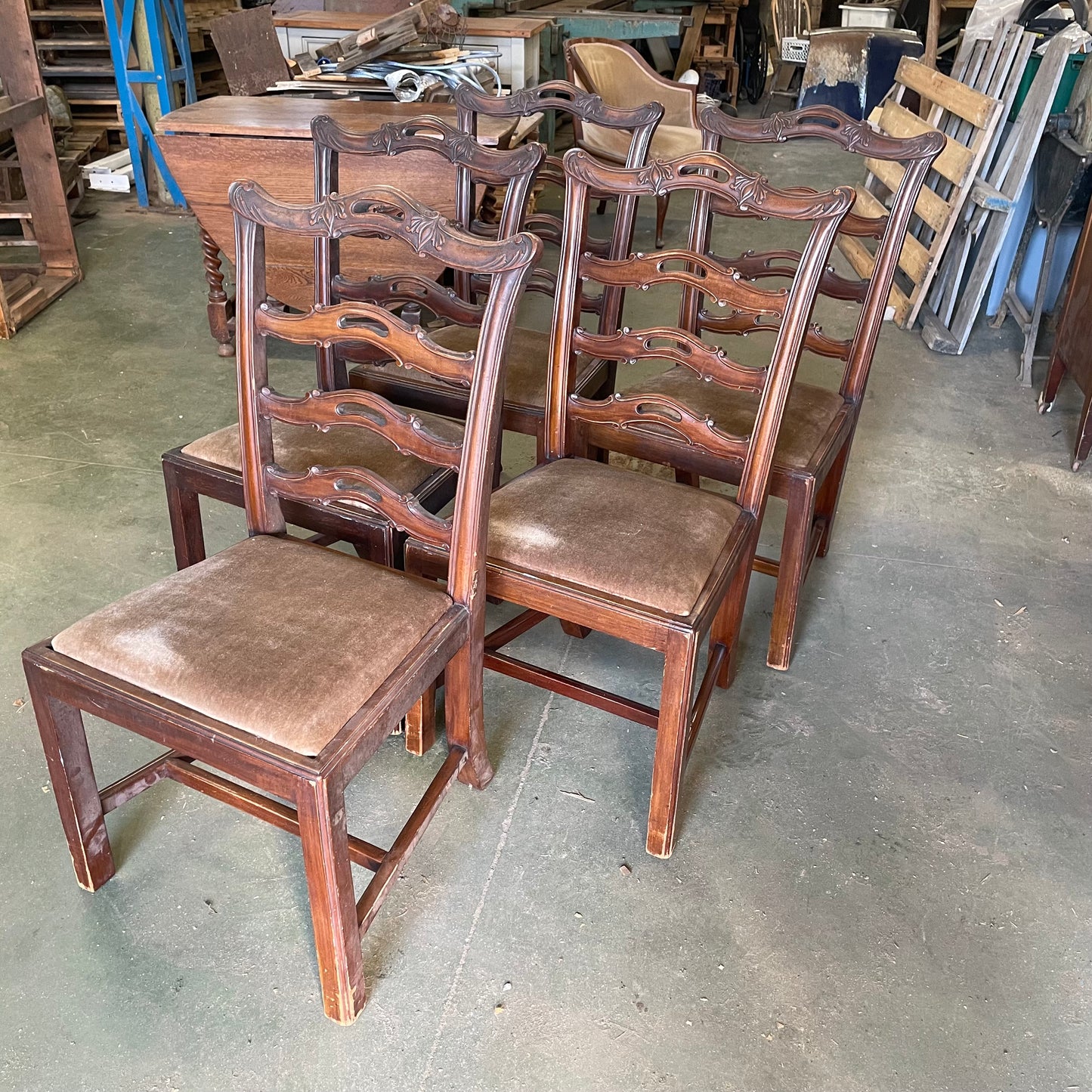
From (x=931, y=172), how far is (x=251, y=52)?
2871 millimetres

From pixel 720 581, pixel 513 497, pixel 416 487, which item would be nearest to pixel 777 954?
pixel 720 581

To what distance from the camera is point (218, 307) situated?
3.42 meters

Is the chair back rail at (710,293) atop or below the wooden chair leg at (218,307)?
atop

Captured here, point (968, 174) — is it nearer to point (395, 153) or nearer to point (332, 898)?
point (395, 153)

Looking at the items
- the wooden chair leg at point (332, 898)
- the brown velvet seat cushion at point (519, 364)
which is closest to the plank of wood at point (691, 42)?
the brown velvet seat cushion at point (519, 364)

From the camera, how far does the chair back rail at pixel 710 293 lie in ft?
4.92

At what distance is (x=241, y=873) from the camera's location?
158 centimetres

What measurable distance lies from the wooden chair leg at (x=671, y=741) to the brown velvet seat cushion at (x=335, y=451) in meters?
0.56

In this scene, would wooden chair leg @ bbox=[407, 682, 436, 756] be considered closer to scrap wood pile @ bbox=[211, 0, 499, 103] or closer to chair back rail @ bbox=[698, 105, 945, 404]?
chair back rail @ bbox=[698, 105, 945, 404]

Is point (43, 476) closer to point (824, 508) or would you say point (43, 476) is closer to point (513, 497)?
point (513, 497)

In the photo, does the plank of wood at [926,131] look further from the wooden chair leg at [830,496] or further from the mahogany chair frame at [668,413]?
the mahogany chair frame at [668,413]

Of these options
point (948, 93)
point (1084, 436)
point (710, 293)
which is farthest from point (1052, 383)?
point (710, 293)

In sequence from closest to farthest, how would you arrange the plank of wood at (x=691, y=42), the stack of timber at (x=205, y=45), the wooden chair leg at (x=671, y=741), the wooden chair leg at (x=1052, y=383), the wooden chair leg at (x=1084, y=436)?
the wooden chair leg at (x=671, y=741) → the wooden chair leg at (x=1084, y=436) → the wooden chair leg at (x=1052, y=383) → the stack of timber at (x=205, y=45) → the plank of wood at (x=691, y=42)

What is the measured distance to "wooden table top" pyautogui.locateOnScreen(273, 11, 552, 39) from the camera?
4.13 m
